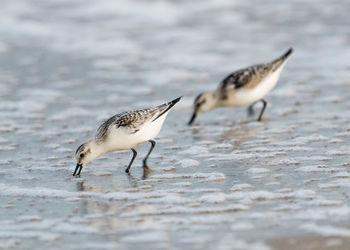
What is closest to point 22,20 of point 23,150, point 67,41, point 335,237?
point 67,41

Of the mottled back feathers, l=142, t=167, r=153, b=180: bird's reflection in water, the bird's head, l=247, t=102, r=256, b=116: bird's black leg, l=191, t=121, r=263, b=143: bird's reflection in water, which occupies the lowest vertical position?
l=247, t=102, r=256, b=116: bird's black leg

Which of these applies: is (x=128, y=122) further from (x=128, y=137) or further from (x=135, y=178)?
(x=135, y=178)

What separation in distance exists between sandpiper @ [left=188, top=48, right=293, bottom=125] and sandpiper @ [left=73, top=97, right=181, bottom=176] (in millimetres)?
1832

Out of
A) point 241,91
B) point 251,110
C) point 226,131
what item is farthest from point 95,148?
point 251,110

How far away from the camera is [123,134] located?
793 cm

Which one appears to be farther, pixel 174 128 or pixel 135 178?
pixel 174 128

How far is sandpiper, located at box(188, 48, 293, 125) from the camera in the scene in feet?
32.8

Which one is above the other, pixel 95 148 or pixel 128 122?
pixel 128 122

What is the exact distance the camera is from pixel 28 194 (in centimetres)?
714

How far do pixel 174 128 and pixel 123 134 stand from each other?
1824 mm

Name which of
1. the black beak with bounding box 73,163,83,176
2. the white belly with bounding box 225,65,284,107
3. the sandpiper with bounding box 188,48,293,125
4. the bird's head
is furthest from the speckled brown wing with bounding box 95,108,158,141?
the white belly with bounding box 225,65,284,107

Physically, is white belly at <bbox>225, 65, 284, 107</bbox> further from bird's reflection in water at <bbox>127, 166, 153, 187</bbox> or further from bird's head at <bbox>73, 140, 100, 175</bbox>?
bird's head at <bbox>73, 140, 100, 175</bbox>

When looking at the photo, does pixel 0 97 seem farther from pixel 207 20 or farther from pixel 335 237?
pixel 335 237

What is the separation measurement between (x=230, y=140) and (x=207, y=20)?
657 centimetres
